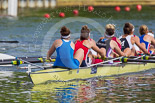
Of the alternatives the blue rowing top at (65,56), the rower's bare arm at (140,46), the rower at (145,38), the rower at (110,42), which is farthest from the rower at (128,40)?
the blue rowing top at (65,56)

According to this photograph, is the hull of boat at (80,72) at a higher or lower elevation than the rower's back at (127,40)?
lower

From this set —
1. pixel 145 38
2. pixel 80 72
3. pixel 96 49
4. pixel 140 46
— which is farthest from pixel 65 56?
pixel 145 38

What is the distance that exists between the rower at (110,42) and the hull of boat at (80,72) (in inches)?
23.6

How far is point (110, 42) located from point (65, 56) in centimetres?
264

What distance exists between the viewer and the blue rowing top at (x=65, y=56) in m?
16.5

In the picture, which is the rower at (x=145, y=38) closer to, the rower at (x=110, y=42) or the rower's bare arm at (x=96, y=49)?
the rower at (x=110, y=42)

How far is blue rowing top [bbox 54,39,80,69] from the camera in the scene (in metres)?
16.5

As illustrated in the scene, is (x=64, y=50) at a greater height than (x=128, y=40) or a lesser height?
lesser

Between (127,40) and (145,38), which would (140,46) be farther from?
(145,38)

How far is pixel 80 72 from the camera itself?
56.7 ft

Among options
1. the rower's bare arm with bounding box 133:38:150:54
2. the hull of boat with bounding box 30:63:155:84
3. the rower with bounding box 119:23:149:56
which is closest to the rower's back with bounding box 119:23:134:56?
the rower with bounding box 119:23:149:56

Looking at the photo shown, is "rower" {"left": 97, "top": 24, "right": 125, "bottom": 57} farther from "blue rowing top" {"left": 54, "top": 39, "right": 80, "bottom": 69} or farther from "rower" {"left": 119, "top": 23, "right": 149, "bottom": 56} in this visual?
"blue rowing top" {"left": 54, "top": 39, "right": 80, "bottom": 69}

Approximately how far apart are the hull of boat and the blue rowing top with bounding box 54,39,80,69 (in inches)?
10.2

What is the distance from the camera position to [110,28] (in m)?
18.3
